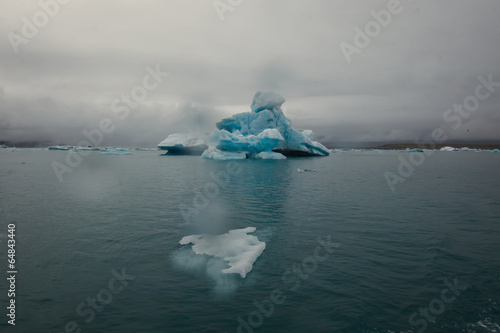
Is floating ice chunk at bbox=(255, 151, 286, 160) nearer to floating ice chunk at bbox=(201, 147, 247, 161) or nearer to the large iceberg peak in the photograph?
floating ice chunk at bbox=(201, 147, 247, 161)

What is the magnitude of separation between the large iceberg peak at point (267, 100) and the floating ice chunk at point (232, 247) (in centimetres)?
5697

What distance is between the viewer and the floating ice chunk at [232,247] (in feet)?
28.3

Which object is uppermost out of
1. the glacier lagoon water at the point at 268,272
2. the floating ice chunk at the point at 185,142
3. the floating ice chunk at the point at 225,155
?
the floating ice chunk at the point at 185,142

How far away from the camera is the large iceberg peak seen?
65.8 meters

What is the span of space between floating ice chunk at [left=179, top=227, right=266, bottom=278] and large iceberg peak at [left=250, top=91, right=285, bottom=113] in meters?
57.0

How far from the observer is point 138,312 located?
641 cm

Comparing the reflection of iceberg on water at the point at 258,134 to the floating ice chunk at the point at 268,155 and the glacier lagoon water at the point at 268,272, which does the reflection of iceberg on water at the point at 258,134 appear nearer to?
the floating ice chunk at the point at 268,155

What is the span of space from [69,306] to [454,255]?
12.0m

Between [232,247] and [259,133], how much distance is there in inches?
2264

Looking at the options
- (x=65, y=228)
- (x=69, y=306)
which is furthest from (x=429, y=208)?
(x=65, y=228)

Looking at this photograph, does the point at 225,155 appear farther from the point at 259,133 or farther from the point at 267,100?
the point at 267,100

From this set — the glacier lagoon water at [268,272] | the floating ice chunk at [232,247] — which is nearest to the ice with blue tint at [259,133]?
the glacier lagoon water at [268,272]

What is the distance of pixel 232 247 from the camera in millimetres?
10133

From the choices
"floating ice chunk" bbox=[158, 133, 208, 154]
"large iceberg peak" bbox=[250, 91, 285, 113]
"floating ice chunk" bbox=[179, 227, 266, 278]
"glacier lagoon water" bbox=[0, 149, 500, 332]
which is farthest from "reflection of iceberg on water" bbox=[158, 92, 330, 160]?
"floating ice chunk" bbox=[179, 227, 266, 278]
